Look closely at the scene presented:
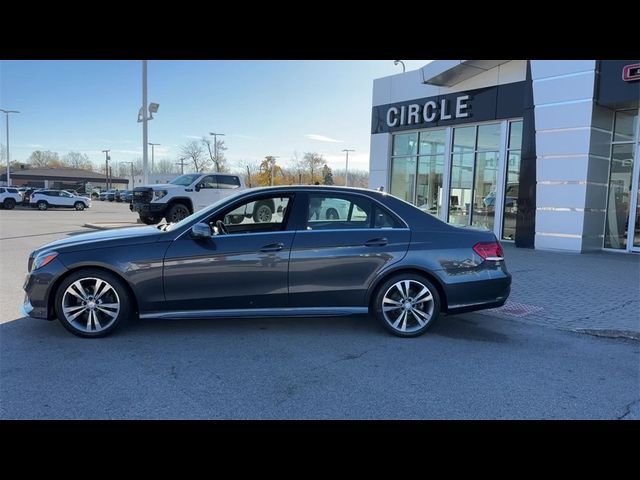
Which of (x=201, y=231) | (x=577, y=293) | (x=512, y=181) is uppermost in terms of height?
(x=512, y=181)

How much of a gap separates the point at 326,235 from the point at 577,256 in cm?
938

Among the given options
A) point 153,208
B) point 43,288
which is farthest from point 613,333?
point 153,208

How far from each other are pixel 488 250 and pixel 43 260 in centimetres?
483

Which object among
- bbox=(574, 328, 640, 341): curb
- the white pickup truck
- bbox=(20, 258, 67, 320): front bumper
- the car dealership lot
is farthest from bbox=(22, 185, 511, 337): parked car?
the white pickup truck

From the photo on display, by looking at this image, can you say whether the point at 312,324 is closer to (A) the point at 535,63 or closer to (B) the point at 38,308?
(B) the point at 38,308

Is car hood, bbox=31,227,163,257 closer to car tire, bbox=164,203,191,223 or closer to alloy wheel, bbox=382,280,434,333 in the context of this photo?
alloy wheel, bbox=382,280,434,333

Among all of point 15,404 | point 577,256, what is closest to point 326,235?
point 15,404

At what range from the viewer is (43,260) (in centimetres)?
494

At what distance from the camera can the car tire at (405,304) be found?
5.30m

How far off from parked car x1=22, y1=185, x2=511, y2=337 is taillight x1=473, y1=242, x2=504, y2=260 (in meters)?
0.02

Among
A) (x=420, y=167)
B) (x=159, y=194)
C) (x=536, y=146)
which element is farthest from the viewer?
(x=420, y=167)

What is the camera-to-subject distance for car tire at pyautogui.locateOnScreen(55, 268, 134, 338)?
4.92m

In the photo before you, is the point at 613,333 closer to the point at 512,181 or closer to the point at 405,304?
the point at 405,304

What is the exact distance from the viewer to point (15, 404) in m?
3.46
